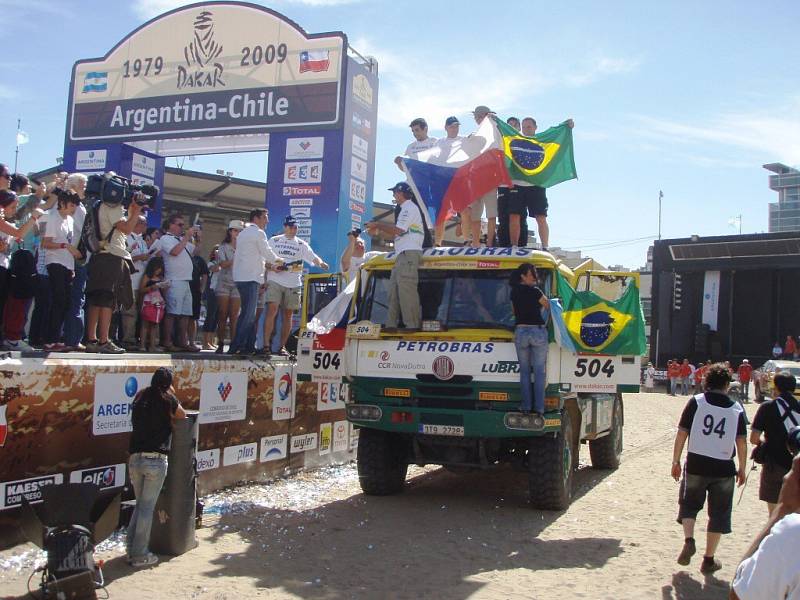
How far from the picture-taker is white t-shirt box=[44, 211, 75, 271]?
25.9 feet

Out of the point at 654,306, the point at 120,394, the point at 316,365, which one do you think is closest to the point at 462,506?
the point at 316,365

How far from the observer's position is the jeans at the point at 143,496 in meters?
6.16

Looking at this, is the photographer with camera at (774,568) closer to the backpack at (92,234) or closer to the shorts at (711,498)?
the shorts at (711,498)

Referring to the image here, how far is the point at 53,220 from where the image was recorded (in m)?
7.94

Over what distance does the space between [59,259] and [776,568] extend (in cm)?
717

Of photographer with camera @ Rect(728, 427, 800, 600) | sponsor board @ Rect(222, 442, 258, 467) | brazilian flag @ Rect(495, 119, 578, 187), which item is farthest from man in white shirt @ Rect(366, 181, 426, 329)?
photographer with camera @ Rect(728, 427, 800, 600)

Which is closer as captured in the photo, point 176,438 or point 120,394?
point 176,438

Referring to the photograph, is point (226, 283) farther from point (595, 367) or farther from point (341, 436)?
point (595, 367)

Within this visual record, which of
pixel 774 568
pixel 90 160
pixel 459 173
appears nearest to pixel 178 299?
pixel 459 173

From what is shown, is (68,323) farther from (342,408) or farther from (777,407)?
(777,407)

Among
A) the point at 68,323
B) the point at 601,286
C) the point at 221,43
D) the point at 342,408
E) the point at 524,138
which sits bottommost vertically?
the point at 342,408

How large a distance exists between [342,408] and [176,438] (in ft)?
16.4

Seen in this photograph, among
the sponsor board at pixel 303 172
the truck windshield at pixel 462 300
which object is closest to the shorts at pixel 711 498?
the truck windshield at pixel 462 300

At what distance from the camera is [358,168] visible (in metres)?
15.8
